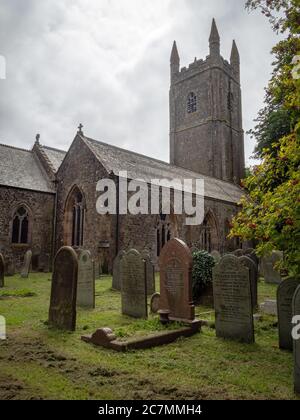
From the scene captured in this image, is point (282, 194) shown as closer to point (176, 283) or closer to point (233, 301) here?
point (233, 301)

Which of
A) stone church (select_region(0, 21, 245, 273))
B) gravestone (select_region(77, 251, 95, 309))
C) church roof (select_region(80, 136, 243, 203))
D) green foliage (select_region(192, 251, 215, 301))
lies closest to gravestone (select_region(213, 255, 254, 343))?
green foliage (select_region(192, 251, 215, 301))

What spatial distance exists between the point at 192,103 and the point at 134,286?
33.7 m

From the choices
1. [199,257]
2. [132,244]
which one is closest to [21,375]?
[199,257]

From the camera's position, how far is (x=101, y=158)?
59.1ft

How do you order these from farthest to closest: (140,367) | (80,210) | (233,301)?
(80,210) → (233,301) → (140,367)

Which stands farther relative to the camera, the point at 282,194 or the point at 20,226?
the point at 20,226

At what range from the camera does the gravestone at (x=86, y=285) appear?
8532mm

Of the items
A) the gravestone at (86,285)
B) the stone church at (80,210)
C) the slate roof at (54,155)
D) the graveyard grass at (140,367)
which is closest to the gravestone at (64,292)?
the graveyard grass at (140,367)

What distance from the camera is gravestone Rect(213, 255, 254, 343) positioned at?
5.70 meters

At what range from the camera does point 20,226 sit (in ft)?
61.4

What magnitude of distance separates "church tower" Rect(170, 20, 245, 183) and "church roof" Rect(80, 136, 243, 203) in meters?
8.53

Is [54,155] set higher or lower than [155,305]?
higher

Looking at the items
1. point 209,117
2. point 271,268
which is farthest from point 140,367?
point 209,117
